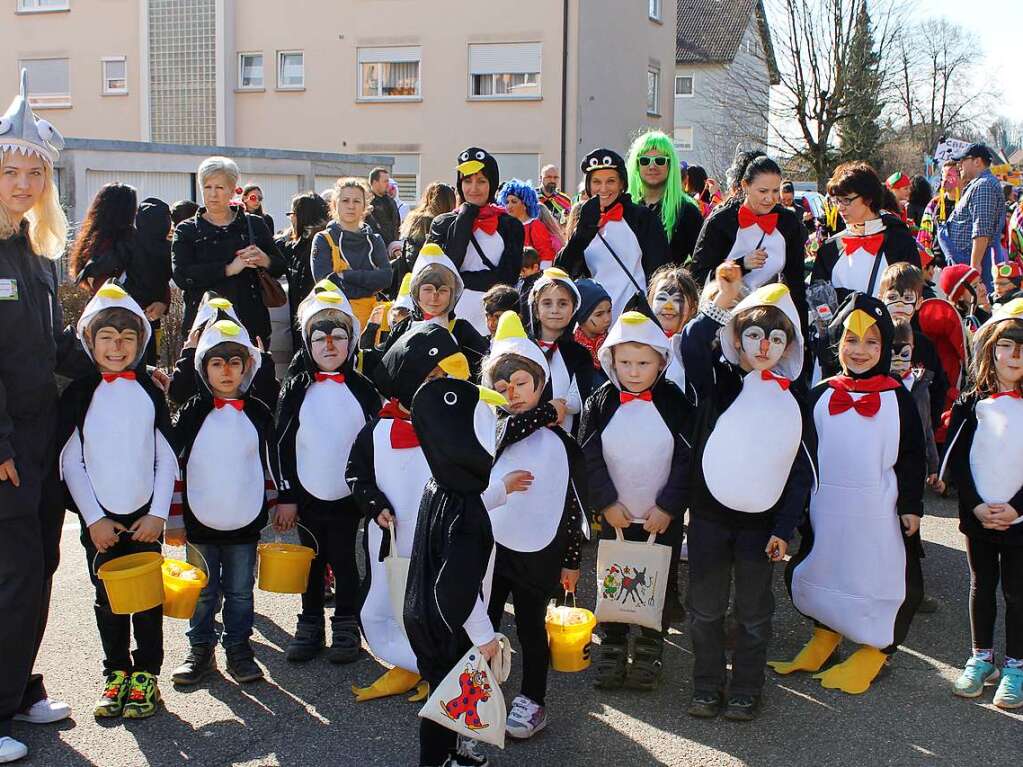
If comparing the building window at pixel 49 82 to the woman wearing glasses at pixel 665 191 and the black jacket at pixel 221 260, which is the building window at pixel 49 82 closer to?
the black jacket at pixel 221 260

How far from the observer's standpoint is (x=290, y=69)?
97.0 ft

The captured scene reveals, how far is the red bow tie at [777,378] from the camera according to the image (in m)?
4.28

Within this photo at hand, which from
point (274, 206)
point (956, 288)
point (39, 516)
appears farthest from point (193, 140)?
point (39, 516)

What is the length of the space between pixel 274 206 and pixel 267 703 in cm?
1344

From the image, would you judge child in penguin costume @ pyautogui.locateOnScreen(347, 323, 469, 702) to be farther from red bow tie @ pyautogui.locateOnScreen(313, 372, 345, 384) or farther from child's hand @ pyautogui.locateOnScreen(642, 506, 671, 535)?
child's hand @ pyautogui.locateOnScreen(642, 506, 671, 535)

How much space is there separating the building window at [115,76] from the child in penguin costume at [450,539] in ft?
98.0

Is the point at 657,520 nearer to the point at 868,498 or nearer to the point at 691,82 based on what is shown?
the point at 868,498

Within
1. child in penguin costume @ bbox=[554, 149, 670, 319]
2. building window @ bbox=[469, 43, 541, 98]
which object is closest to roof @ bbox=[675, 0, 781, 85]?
building window @ bbox=[469, 43, 541, 98]

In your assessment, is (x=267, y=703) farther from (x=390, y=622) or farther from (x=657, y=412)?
(x=657, y=412)

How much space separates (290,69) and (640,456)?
2744 cm

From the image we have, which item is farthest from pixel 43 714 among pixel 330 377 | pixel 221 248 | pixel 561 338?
pixel 221 248

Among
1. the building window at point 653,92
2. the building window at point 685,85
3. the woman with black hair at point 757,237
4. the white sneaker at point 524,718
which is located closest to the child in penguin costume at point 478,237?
the woman with black hair at point 757,237

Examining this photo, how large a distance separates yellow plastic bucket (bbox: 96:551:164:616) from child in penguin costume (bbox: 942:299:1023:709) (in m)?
3.27

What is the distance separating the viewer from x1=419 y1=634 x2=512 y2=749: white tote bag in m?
3.41
